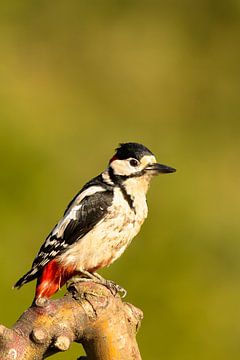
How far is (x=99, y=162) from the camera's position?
5.46 metres

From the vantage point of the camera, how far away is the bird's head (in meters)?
3.01

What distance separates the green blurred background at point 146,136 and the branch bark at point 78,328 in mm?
1872

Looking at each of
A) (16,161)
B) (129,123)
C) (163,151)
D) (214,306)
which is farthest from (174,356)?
(129,123)

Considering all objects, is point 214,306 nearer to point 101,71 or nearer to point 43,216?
point 43,216

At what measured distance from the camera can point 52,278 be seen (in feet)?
9.62

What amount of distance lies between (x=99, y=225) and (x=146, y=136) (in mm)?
2972

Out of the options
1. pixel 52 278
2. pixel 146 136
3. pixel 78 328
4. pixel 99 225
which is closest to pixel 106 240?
pixel 99 225

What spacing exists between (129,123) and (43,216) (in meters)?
1.46

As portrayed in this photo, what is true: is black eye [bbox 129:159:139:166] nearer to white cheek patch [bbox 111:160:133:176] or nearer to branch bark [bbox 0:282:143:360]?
white cheek patch [bbox 111:160:133:176]

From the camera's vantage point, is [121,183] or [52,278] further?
[121,183]

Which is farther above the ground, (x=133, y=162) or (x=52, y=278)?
(x=133, y=162)

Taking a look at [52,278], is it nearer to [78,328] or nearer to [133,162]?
[133,162]

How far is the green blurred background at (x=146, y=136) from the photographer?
14.3ft

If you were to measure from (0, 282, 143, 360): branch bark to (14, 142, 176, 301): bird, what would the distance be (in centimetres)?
74
